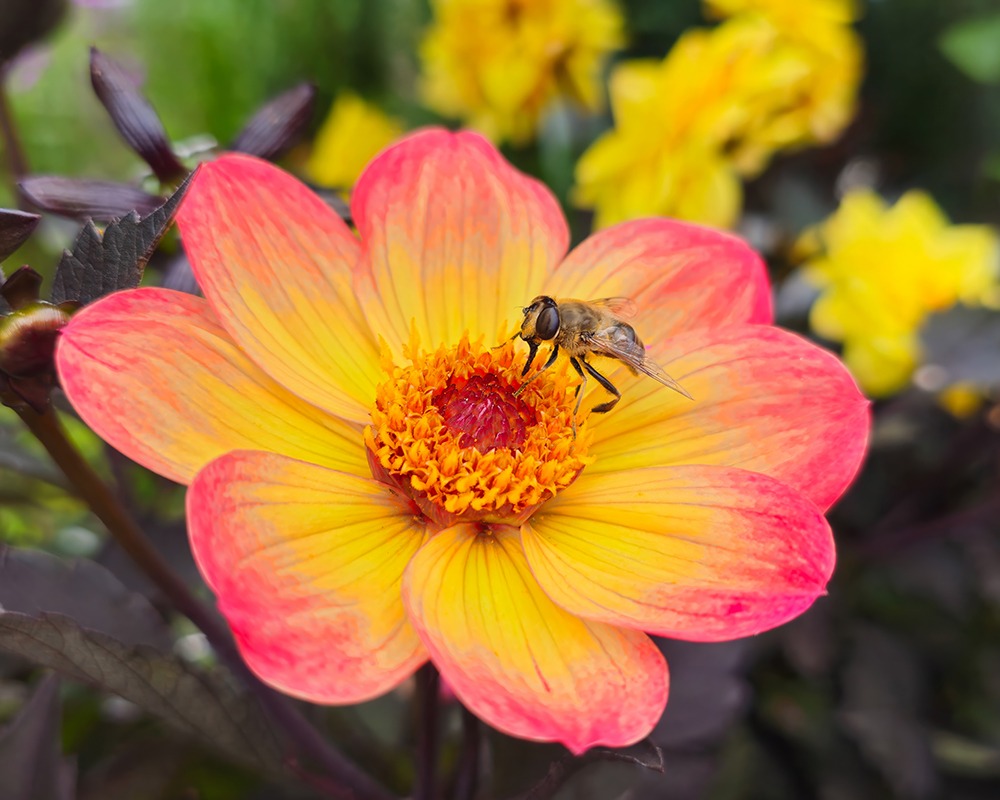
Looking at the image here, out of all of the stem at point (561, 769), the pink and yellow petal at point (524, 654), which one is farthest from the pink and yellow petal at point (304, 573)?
the stem at point (561, 769)

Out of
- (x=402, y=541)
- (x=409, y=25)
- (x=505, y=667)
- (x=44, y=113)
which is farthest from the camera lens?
(x=44, y=113)

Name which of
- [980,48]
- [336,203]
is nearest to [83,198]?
[336,203]

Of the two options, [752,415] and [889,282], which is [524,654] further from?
[889,282]

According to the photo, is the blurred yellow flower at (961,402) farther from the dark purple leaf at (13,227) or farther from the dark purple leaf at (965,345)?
the dark purple leaf at (13,227)

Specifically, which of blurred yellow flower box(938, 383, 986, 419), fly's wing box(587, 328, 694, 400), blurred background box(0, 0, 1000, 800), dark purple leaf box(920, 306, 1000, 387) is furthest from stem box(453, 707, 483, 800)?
blurred yellow flower box(938, 383, 986, 419)

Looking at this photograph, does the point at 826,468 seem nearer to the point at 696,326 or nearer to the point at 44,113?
the point at 696,326

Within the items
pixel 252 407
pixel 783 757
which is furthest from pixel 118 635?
pixel 783 757
